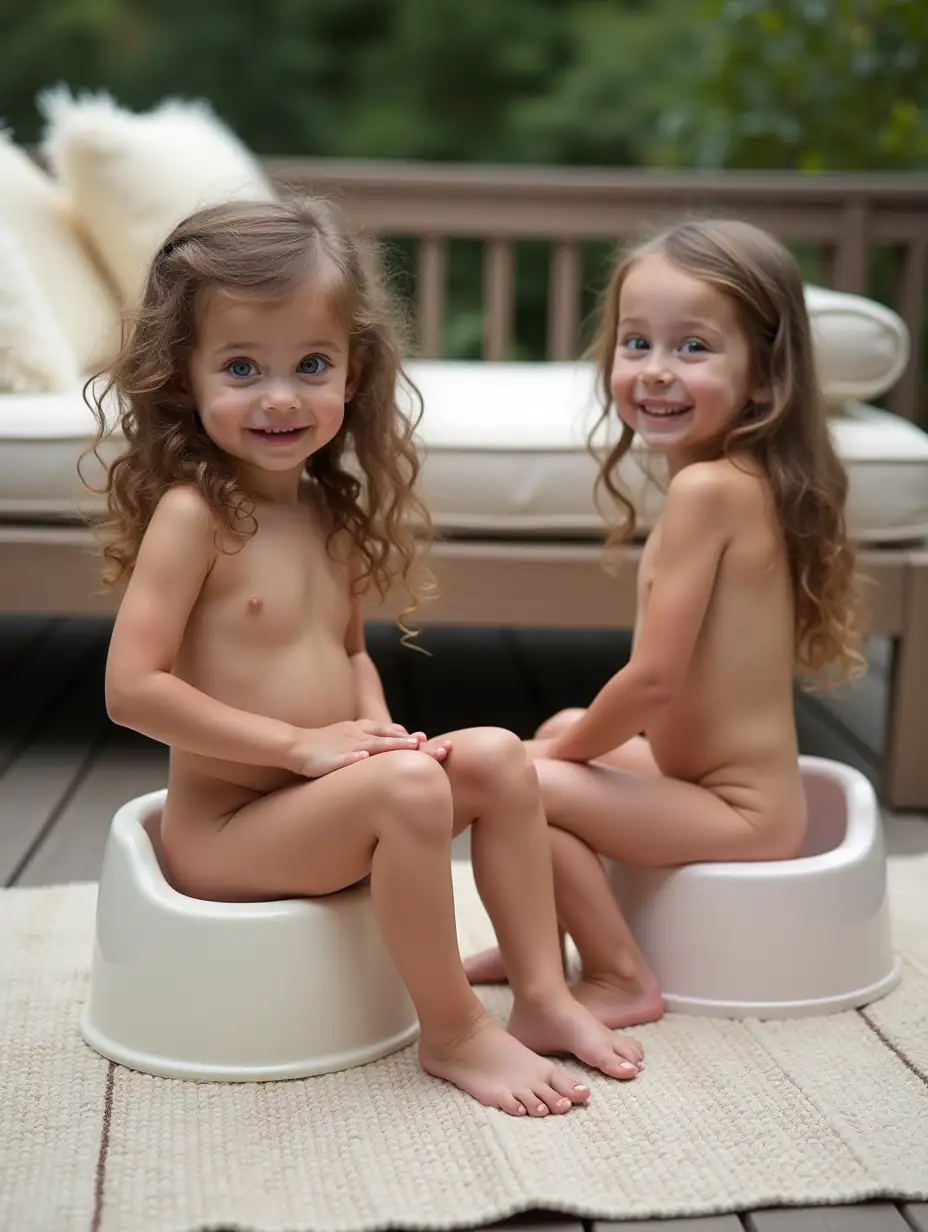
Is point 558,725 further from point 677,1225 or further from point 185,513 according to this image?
point 677,1225

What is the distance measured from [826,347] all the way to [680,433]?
0.68 metres

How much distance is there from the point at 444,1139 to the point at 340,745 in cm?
32

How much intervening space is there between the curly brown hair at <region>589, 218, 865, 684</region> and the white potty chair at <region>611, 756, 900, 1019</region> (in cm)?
23

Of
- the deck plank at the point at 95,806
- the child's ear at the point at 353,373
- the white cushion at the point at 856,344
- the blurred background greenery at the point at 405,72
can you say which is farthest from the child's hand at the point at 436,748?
the blurred background greenery at the point at 405,72

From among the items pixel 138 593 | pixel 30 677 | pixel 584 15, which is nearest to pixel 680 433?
pixel 138 593

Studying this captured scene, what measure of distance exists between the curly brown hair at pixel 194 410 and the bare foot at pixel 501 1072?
1.29 ft

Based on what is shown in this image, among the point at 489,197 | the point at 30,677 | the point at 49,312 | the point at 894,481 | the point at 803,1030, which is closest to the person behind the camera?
the point at 803,1030

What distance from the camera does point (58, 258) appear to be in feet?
7.64

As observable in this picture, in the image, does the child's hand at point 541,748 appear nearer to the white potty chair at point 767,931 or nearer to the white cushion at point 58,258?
the white potty chair at point 767,931

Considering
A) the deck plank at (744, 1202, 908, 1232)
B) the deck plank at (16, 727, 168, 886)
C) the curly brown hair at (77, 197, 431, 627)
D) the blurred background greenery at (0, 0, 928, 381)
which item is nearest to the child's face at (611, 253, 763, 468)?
the curly brown hair at (77, 197, 431, 627)

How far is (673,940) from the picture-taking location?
4.45 ft

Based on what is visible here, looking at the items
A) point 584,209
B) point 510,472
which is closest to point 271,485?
point 510,472

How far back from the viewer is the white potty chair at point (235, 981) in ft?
3.90

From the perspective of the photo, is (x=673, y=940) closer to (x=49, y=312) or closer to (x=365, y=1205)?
(x=365, y=1205)
